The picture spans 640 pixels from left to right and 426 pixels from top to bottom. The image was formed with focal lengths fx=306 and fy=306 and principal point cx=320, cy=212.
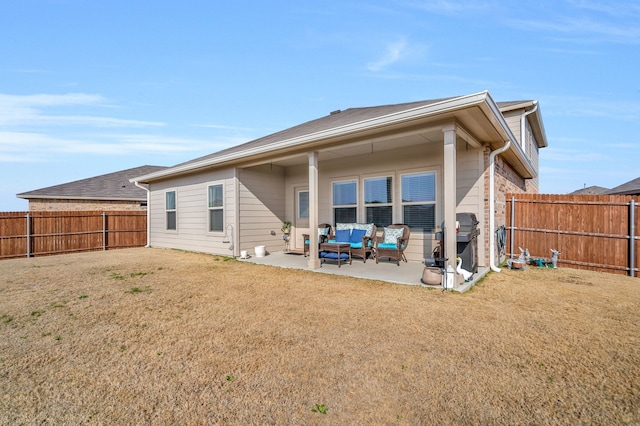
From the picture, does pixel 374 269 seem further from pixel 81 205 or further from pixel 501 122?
pixel 81 205

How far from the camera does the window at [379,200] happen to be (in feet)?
24.3

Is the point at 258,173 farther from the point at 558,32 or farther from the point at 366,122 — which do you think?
the point at 558,32

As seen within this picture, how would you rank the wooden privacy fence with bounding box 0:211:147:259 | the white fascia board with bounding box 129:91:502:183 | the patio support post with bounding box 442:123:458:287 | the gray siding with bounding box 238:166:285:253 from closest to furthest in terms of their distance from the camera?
the white fascia board with bounding box 129:91:502:183
the patio support post with bounding box 442:123:458:287
the gray siding with bounding box 238:166:285:253
the wooden privacy fence with bounding box 0:211:147:259

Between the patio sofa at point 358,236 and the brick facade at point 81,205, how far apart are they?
523 inches

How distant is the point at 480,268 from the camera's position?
6227mm

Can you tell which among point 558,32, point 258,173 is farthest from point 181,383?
point 558,32

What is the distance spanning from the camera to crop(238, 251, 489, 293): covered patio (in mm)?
5184

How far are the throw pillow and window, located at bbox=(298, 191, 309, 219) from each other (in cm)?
288

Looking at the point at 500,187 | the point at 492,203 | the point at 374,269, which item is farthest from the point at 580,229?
the point at 374,269

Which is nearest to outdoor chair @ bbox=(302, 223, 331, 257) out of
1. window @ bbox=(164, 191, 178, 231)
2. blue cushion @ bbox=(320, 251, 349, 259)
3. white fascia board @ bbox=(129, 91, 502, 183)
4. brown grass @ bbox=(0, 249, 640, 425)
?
blue cushion @ bbox=(320, 251, 349, 259)

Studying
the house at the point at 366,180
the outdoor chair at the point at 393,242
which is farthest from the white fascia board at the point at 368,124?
the outdoor chair at the point at 393,242

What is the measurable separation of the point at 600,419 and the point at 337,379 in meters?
1.59

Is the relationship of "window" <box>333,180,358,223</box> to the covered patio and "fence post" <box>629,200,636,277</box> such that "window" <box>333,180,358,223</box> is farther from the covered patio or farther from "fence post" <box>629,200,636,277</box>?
"fence post" <box>629,200,636,277</box>

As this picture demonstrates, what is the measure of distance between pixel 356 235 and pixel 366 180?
57.6 inches
